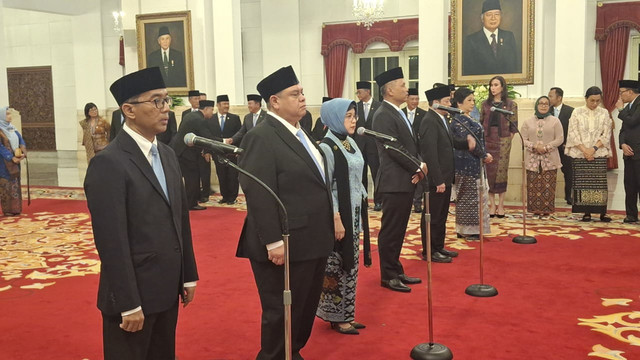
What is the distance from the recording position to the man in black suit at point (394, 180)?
198 inches

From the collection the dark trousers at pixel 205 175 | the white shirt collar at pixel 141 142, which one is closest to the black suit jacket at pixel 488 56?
the dark trousers at pixel 205 175

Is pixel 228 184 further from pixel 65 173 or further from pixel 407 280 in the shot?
pixel 65 173

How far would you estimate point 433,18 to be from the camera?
1009cm

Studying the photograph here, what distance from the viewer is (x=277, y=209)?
308 cm

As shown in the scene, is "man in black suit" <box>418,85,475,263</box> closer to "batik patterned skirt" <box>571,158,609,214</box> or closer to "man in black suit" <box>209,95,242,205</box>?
"batik patterned skirt" <box>571,158,609,214</box>

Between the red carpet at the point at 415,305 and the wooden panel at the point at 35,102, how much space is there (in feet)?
39.0

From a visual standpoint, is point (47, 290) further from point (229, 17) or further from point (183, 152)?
point (229, 17)

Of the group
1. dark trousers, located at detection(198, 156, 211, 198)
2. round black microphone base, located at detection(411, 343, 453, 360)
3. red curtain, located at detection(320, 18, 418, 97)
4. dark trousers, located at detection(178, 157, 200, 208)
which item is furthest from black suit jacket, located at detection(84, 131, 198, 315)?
red curtain, located at detection(320, 18, 418, 97)

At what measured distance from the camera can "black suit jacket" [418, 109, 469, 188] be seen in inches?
224

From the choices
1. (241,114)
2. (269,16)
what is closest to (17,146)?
(241,114)

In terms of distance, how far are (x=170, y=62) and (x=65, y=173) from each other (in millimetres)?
4503

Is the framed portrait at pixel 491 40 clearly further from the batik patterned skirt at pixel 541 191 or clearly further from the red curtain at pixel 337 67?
the red curtain at pixel 337 67

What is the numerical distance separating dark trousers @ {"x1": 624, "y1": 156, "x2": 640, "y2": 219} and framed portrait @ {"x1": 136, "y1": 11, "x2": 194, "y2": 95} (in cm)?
767

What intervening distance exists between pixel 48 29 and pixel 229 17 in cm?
831
